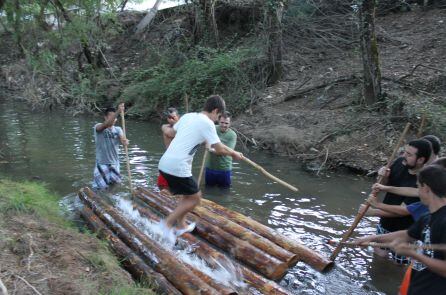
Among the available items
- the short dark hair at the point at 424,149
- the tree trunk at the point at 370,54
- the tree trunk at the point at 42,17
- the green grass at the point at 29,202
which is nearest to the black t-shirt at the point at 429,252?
the short dark hair at the point at 424,149

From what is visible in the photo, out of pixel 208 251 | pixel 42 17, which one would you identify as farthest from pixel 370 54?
pixel 42 17

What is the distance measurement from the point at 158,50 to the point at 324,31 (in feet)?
24.4

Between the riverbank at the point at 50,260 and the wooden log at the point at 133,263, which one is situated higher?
the riverbank at the point at 50,260

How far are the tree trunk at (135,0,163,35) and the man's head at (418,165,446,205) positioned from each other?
22676 millimetres

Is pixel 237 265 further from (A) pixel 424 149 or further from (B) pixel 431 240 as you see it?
(A) pixel 424 149

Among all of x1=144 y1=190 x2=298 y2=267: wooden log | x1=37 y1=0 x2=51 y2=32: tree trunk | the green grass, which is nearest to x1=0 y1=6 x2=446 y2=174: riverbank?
x1=37 y1=0 x2=51 y2=32: tree trunk

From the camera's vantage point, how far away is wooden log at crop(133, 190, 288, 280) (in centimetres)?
514

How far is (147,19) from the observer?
24.9m

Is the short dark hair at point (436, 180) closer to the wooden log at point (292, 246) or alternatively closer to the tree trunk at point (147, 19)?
the wooden log at point (292, 246)

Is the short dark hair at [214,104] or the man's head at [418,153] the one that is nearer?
the man's head at [418,153]

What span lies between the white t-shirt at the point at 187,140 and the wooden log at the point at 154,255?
3.01ft

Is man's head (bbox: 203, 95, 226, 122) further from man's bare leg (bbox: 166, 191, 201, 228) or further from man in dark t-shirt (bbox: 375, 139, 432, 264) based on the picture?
man in dark t-shirt (bbox: 375, 139, 432, 264)

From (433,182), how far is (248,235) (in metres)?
2.75

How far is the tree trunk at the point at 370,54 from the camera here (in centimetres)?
1140
